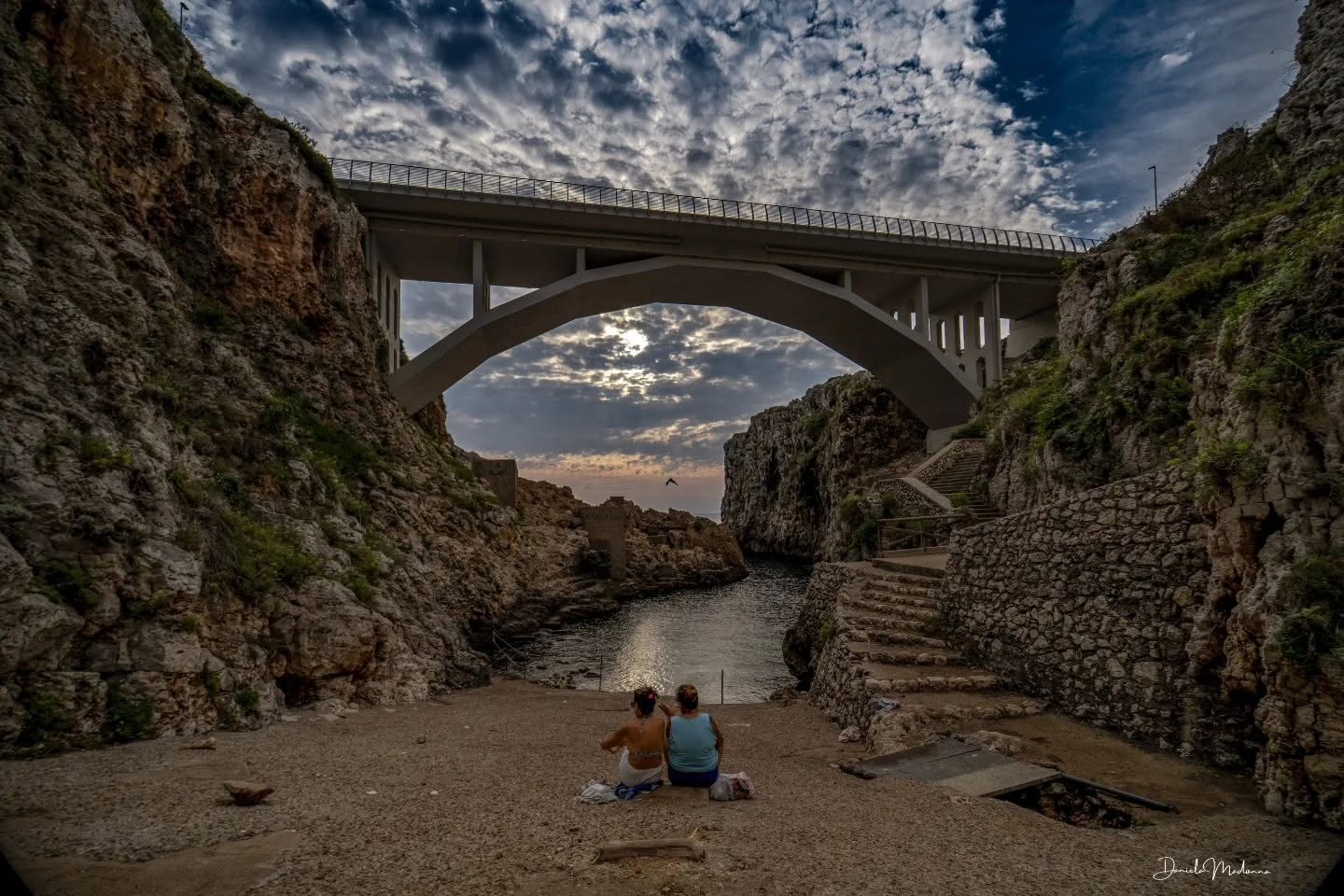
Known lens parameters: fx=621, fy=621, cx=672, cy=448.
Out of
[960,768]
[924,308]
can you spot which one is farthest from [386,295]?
[960,768]

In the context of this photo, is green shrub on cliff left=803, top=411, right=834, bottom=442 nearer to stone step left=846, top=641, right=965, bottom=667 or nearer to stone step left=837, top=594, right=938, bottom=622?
stone step left=837, top=594, right=938, bottom=622

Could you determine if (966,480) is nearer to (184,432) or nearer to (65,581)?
(184,432)

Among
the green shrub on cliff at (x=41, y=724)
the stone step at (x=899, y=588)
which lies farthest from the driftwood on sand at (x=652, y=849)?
the stone step at (x=899, y=588)

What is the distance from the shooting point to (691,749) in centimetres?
475

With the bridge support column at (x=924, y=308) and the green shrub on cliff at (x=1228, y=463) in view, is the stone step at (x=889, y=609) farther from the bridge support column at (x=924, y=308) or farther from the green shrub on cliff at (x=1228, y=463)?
the bridge support column at (x=924, y=308)

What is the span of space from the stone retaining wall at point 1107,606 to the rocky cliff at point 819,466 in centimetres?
928

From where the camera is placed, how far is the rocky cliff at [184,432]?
5.80 meters

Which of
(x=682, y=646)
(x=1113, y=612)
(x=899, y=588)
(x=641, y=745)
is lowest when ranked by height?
(x=682, y=646)

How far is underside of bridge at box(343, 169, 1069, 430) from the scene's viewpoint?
22031 millimetres

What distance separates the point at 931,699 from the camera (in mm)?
7195

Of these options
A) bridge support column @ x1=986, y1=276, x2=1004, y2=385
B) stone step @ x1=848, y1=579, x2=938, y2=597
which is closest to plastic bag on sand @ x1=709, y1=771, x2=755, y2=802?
stone step @ x1=848, y1=579, x2=938, y2=597

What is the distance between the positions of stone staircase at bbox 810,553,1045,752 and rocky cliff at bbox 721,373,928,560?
6582 mm

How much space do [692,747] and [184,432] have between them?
8.78m

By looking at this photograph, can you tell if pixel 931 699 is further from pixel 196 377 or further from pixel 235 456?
pixel 196 377
